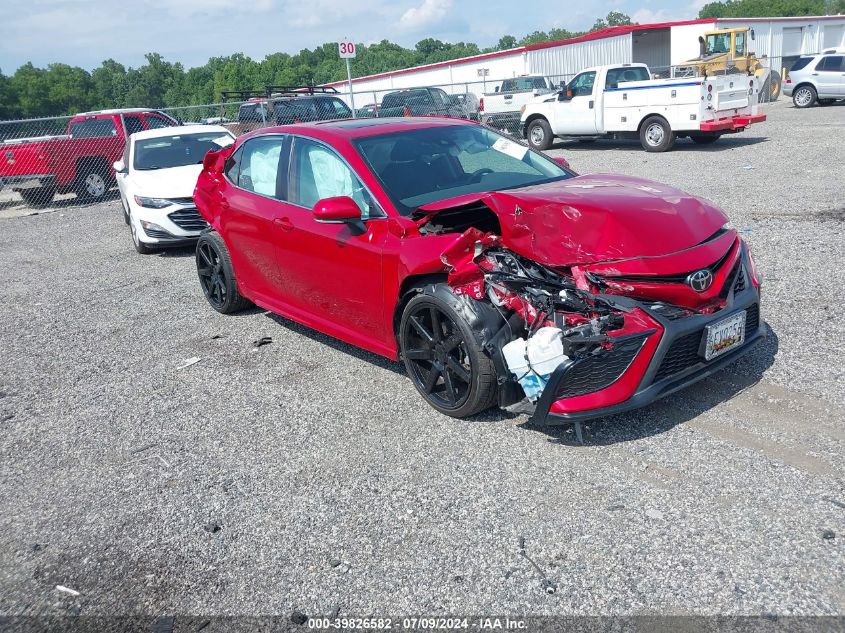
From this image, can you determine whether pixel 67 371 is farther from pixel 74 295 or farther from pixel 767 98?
pixel 767 98

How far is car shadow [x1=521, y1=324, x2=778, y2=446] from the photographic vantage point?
13.2 feet

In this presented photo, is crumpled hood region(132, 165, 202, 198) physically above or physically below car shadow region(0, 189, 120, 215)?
above

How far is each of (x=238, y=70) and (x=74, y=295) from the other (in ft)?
311

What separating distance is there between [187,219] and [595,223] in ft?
24.1

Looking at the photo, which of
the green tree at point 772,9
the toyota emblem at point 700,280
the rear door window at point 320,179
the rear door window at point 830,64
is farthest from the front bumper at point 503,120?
the green tree at point 772,9

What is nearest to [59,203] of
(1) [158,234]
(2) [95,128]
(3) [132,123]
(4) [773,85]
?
(2) [95,128]

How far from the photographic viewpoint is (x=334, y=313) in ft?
17.0

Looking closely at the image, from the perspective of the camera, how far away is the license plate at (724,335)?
12.6 feet

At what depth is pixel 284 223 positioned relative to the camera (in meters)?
5.40

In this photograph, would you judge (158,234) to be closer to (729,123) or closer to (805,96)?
(729,123)

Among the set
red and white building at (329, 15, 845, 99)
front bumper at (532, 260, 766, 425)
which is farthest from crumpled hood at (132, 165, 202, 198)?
red and white building at (329, 15, 845, 99)

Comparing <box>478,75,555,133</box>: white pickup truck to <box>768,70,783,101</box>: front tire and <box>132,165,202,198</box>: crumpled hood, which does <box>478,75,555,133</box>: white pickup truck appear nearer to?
<box>768,70,783,101</box>: front tire

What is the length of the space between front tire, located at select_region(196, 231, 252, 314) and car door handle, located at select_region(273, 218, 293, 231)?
4.10 feet

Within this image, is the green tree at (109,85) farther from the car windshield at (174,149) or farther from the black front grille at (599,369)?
the black front grille at (599,369)
